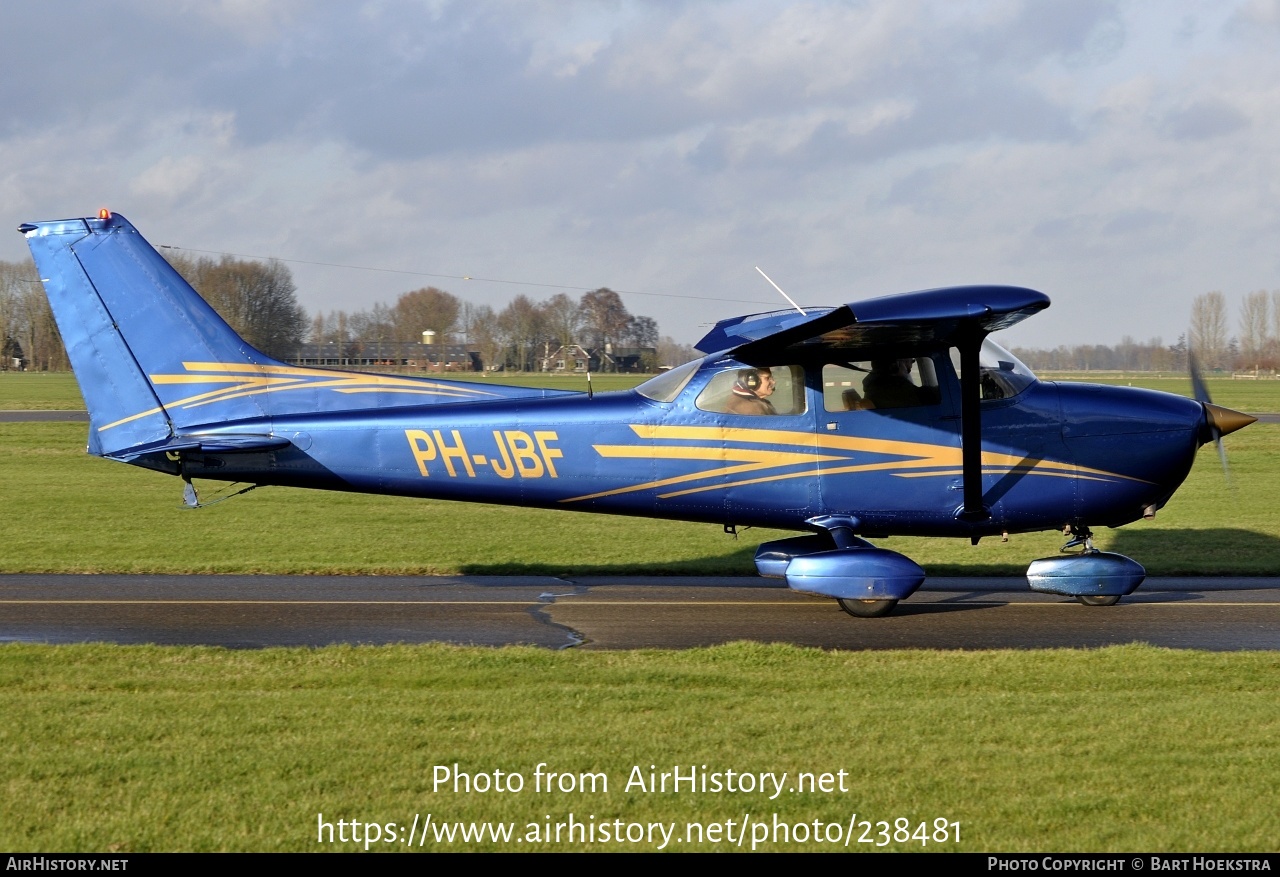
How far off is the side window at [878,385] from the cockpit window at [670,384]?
1.21 meters

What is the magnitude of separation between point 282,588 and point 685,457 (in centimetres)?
430

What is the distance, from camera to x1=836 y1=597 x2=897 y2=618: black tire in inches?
408

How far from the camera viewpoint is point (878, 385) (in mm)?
10430

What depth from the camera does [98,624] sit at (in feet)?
32.3

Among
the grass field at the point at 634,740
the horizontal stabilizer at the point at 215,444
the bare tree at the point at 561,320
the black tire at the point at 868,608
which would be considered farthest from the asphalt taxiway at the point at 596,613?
the bare tree at the point at 561,320

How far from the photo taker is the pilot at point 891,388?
10.4 metres

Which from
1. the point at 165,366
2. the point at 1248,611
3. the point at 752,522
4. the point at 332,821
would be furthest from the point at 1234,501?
the point at 332,821

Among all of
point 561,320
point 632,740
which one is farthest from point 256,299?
point 632,740

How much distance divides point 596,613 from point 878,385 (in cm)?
318

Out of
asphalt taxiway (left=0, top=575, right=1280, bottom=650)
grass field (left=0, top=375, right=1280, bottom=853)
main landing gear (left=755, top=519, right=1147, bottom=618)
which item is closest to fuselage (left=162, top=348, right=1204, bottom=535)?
main landing gear (left=755, top=519, right=1147, bottom=618)

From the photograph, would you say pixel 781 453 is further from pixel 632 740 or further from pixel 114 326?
pixel 114 326

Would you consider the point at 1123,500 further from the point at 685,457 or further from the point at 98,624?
the point at 98,624

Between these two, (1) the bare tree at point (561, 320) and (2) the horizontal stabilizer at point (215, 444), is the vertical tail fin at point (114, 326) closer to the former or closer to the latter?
(2) the horizontal stabilizer at point (215, 444)

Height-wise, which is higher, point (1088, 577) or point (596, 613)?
point (1088, 577)
